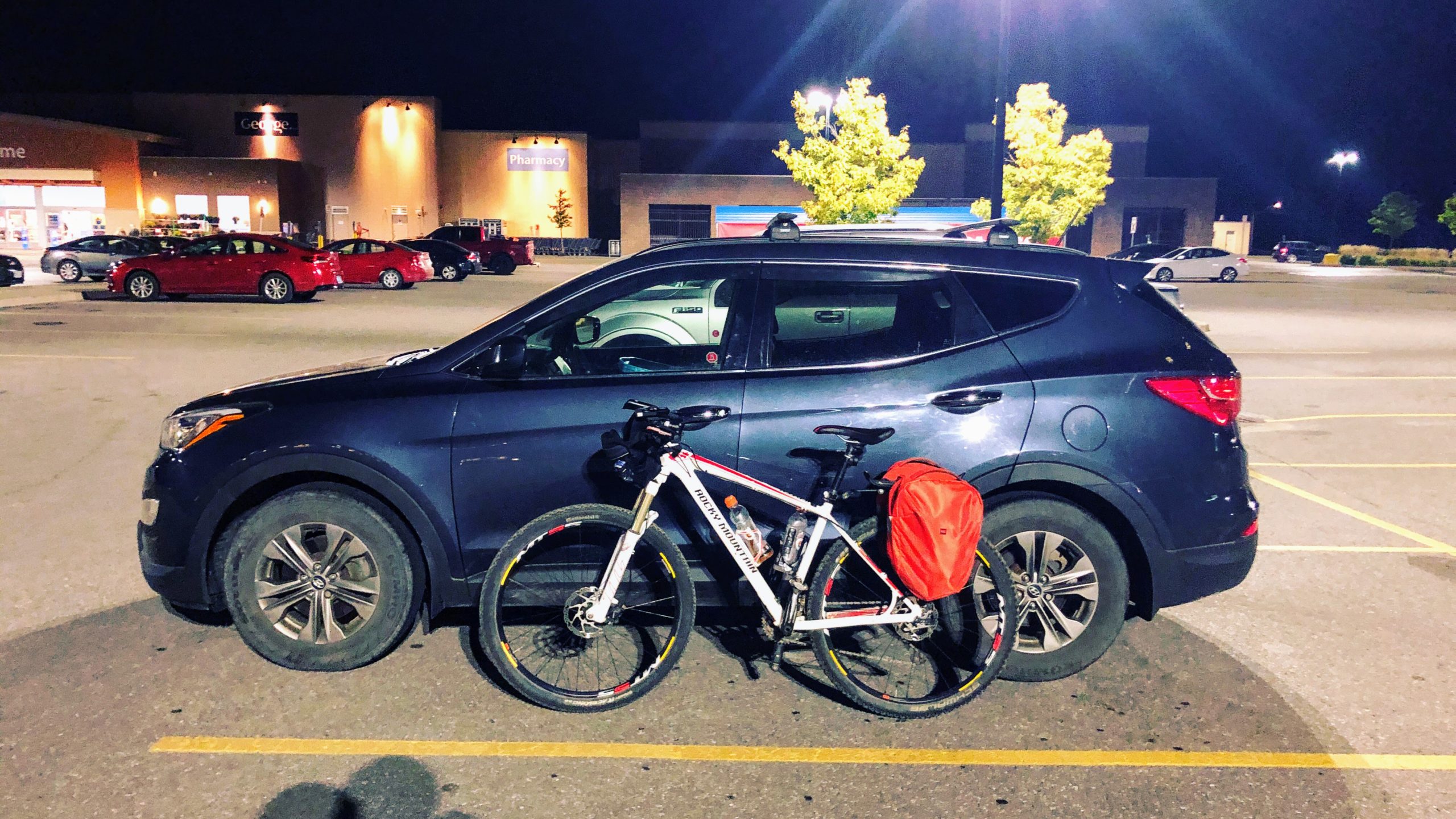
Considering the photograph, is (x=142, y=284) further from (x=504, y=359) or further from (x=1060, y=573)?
(x=1060, y=573)

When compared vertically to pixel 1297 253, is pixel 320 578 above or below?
below

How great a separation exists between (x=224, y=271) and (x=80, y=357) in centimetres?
1153

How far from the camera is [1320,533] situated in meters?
6.77

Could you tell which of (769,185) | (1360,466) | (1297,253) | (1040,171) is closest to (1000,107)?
(1360,466)

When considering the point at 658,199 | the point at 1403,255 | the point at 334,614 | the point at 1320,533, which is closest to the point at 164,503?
the point at 334,614

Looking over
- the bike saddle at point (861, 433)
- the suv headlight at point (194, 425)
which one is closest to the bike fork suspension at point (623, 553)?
the bike saddle at point (861, 433)

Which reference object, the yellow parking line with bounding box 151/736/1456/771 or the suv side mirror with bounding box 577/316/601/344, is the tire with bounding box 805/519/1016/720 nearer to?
the yellow parking line with bounding box 151/736/1456/771

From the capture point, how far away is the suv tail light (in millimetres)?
4332

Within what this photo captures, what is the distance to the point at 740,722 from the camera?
4039 millimetres

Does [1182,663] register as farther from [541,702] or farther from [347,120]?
[347,120]

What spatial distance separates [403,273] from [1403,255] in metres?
60.1

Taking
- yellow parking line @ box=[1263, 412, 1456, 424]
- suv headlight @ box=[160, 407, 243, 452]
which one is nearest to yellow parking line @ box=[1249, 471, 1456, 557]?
yellow parking line @ box=[1263, 412, 1456, 424]

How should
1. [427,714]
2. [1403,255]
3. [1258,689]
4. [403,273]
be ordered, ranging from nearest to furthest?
[427,714], [1258,689], [403,273], [1403,255]

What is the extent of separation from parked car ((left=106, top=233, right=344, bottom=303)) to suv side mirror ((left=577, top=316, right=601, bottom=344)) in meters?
22.4
